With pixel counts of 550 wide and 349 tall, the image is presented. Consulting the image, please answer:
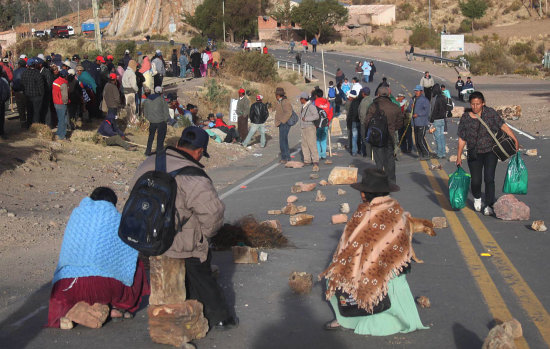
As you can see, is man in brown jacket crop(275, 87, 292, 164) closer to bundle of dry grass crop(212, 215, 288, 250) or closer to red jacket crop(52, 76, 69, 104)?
red jacket crop(52, 76, 69, 104)

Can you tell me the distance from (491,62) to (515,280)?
51.2 meters

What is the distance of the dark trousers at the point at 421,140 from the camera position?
57.8 feet

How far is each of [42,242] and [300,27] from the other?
81737mm

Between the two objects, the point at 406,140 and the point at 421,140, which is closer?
the point at 421,140

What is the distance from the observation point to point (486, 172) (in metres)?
10.7

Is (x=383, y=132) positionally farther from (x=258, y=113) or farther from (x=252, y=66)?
(x=252, y=66)

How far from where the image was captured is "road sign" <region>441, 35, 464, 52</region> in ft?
195

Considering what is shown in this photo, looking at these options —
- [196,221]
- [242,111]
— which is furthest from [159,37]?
[196,221]

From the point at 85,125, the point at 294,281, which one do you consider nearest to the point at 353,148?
the point at 85,125

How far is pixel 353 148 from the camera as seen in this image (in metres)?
19.5

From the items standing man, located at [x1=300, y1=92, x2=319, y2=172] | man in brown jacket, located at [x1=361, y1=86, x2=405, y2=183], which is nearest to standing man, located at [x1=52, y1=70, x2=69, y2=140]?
standing man, located at [x1=300, y1=92, x2=319, y2=172]

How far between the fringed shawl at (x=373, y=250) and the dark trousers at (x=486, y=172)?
524 cm

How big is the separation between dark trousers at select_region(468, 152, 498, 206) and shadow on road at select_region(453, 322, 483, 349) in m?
4.86

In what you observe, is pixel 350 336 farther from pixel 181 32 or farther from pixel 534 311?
pixel 181 32
